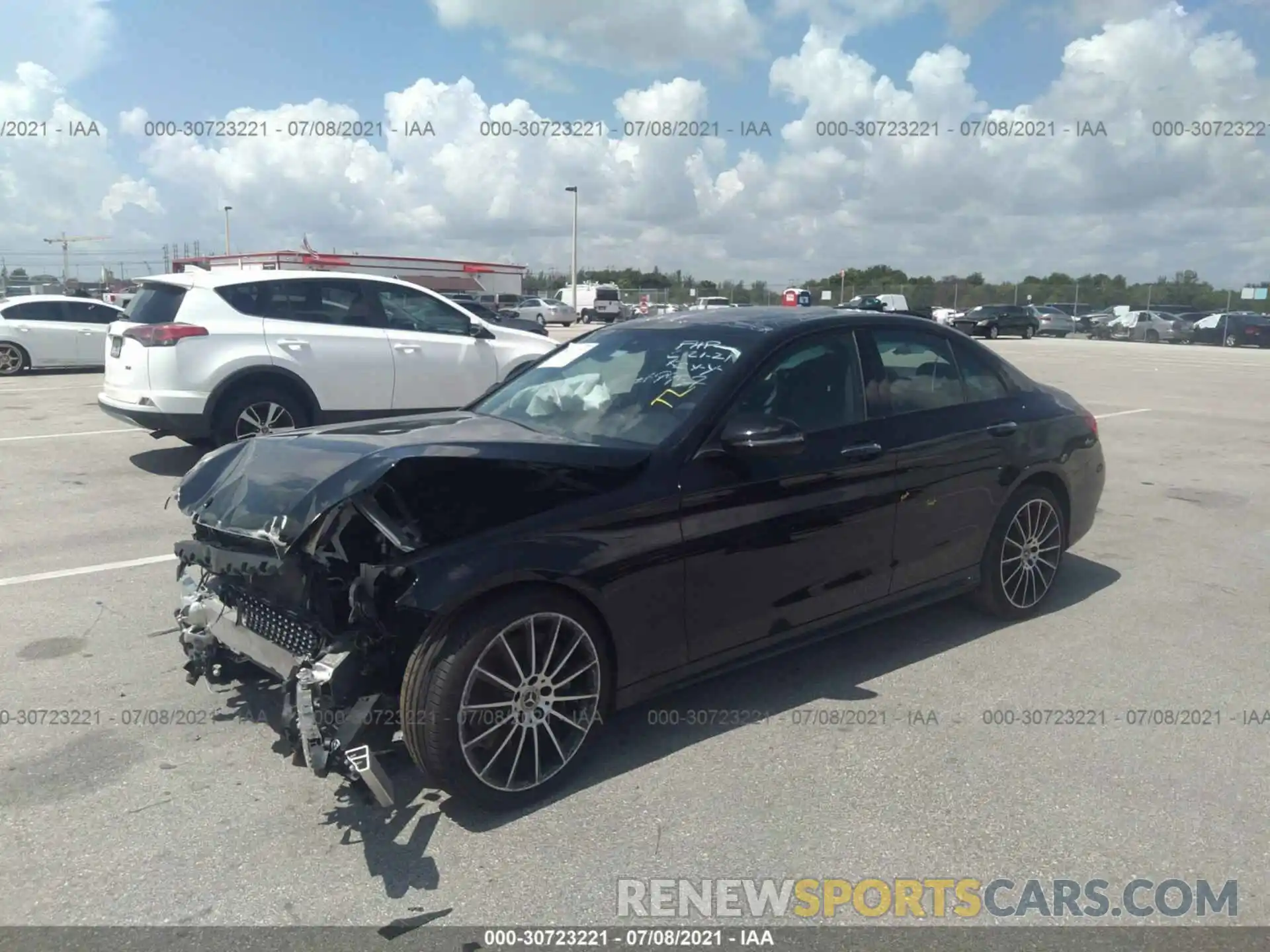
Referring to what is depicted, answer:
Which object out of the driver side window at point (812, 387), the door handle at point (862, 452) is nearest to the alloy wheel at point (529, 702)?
the driver side window at point (812, 387)

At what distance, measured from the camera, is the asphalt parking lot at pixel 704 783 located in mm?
3047

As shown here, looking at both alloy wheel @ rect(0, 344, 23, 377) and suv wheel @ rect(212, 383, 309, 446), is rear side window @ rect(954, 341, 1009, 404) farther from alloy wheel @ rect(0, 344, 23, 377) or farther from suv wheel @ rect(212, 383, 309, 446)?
alloy wheel @ rect(0, 344, 23, 377)

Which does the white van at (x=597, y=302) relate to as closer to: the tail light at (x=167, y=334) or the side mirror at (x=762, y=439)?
the tail light at (x=167, y=334)

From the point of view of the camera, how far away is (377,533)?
11.1 feet

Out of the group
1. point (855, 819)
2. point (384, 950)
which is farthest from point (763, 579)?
point (384, 950)

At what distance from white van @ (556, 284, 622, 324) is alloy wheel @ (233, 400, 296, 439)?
46019 millimetres

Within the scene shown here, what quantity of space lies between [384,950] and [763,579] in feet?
6.54

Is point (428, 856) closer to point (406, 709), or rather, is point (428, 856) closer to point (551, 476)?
point (406, 709)

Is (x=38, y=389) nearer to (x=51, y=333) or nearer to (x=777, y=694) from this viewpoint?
(x=51, y=333)

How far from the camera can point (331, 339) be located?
9.03 meters

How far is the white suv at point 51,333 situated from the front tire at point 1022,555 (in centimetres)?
1826

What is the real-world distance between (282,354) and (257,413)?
559 mm

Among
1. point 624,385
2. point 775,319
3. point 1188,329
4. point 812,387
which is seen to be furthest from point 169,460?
point 1188,329


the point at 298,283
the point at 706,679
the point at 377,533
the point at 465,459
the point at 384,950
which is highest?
the point at 298,283
